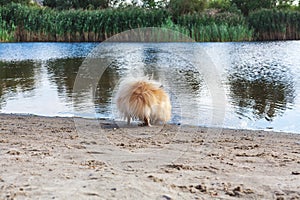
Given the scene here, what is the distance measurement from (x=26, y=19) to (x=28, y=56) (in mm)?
10738

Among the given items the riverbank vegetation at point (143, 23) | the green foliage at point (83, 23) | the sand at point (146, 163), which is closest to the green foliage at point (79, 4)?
the riverbank vegetation at point (143, 23)

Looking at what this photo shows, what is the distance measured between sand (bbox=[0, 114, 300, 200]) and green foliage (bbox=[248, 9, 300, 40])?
21.6 metres

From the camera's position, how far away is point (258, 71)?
1242 centimetres

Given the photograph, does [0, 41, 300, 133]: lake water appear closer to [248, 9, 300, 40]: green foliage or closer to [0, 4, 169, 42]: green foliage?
[248, 9, 300, 40]: green foliage

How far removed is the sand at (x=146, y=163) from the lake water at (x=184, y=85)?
1.36 meters

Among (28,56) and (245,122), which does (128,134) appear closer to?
(245,122)

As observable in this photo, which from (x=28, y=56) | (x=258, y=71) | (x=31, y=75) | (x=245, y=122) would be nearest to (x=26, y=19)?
(x=28, y=56)

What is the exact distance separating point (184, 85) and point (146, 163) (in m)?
6.52

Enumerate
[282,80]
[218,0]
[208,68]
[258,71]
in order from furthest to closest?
1. [218,0]
2. [208,68]
3. [258,71]
4. [282,80]

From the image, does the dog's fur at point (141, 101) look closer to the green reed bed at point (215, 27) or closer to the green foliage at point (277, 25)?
the green reed bed at point (215, 27)

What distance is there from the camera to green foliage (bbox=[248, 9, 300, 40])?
26.1 metres

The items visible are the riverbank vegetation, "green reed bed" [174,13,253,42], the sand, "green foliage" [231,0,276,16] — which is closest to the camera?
the sand

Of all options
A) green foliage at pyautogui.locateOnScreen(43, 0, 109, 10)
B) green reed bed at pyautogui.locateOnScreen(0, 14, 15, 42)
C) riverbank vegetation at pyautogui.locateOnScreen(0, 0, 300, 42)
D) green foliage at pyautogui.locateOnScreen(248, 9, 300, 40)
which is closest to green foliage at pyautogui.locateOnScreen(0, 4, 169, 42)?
riverbank vegetation at pyautogui.locateOnScreen(0, 0, 300, 42)

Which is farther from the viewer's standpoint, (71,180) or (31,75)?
(31,75)
